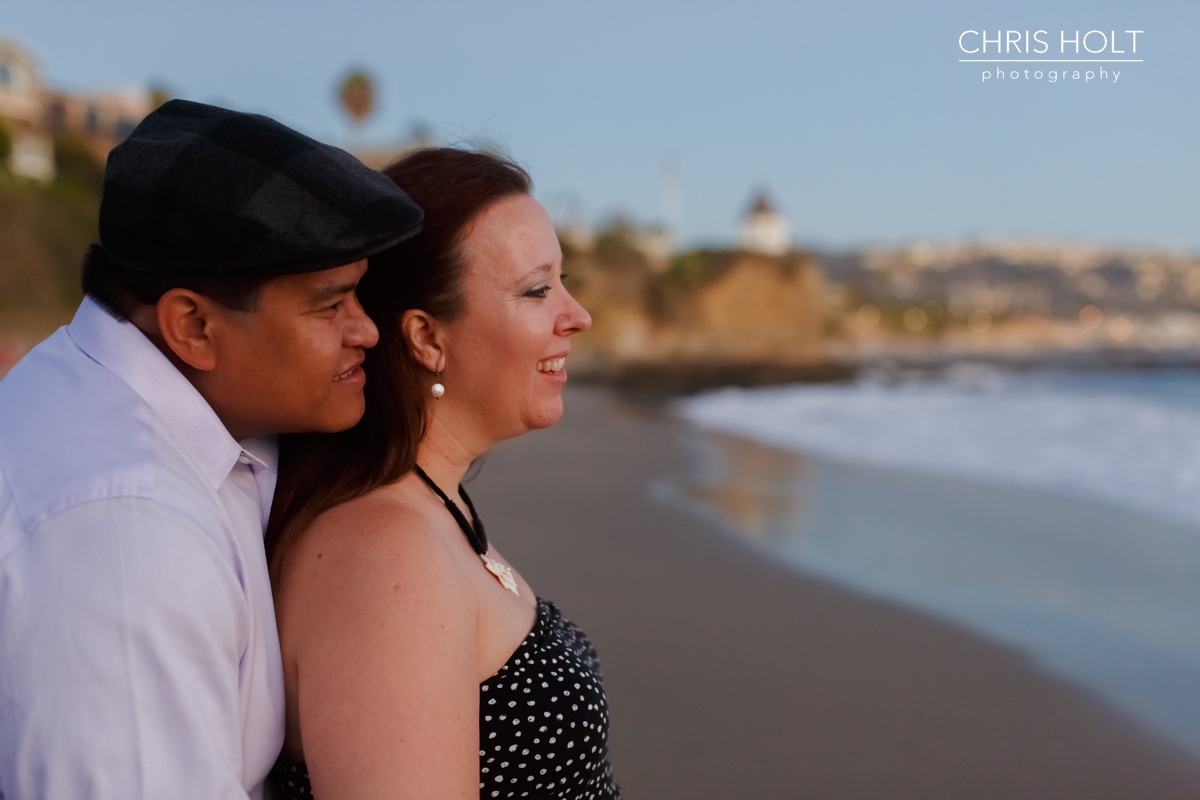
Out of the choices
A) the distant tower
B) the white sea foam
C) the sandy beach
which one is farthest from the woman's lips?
the distant tower

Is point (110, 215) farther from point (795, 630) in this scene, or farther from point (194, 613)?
point (795, 630)

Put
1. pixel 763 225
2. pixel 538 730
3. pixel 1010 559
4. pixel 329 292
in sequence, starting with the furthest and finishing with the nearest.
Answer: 1. pixel 763 225
2. pixel 1010 559
3. pixel 538 730
4. pixel 329 292

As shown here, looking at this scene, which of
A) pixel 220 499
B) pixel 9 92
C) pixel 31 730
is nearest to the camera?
pixel 31 730

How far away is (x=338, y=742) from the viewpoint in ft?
4.59

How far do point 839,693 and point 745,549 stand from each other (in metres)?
2.85

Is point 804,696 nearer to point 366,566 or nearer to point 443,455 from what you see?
point 443,455

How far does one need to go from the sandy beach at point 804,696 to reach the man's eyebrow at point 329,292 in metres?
2.92

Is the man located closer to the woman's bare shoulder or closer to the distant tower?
the woman's bare shoulder

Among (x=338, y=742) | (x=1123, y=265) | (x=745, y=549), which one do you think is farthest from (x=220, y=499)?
(x=1123, y=265)

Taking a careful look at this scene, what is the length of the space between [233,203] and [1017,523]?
8.25 metres

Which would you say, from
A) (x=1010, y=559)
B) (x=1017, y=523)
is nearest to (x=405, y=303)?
(x=1010, y=559)

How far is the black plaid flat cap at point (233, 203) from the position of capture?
1.26 meters

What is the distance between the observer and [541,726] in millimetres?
1703

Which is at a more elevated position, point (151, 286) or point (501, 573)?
point (151, 286)
